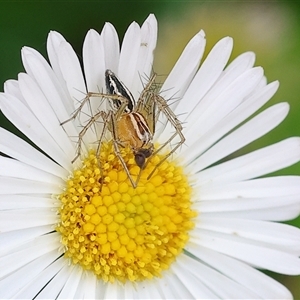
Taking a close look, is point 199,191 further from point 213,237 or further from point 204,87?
point 204,87

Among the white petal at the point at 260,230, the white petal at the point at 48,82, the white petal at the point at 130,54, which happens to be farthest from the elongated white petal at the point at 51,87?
the white petal at the point at 260,230

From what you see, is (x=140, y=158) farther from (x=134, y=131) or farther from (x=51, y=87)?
(x=51, y=87)

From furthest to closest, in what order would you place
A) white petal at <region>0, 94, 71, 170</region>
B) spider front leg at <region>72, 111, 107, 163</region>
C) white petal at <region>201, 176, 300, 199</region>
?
white petal at <region>201, 176, 300, 199</region> < spider front leg at <region>72, 111, 107, 163</region> < white petal at <region>0, 94, 71, 170</region>

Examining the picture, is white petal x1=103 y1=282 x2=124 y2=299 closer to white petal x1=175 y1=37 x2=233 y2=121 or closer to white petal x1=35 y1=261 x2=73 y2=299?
white petal x1=35 y1=261 x2=73 y2=299

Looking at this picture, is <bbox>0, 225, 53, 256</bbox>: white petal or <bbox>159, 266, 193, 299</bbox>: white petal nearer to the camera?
<bbox>0, 225, 53, 256</bbox>: white petal

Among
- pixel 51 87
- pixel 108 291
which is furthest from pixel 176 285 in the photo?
pixel 51 87

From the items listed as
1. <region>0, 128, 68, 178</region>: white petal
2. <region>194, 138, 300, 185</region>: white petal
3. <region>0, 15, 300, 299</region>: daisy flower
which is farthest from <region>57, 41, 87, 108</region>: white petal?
<region>194, 138, 300, 185</region>: white petal
